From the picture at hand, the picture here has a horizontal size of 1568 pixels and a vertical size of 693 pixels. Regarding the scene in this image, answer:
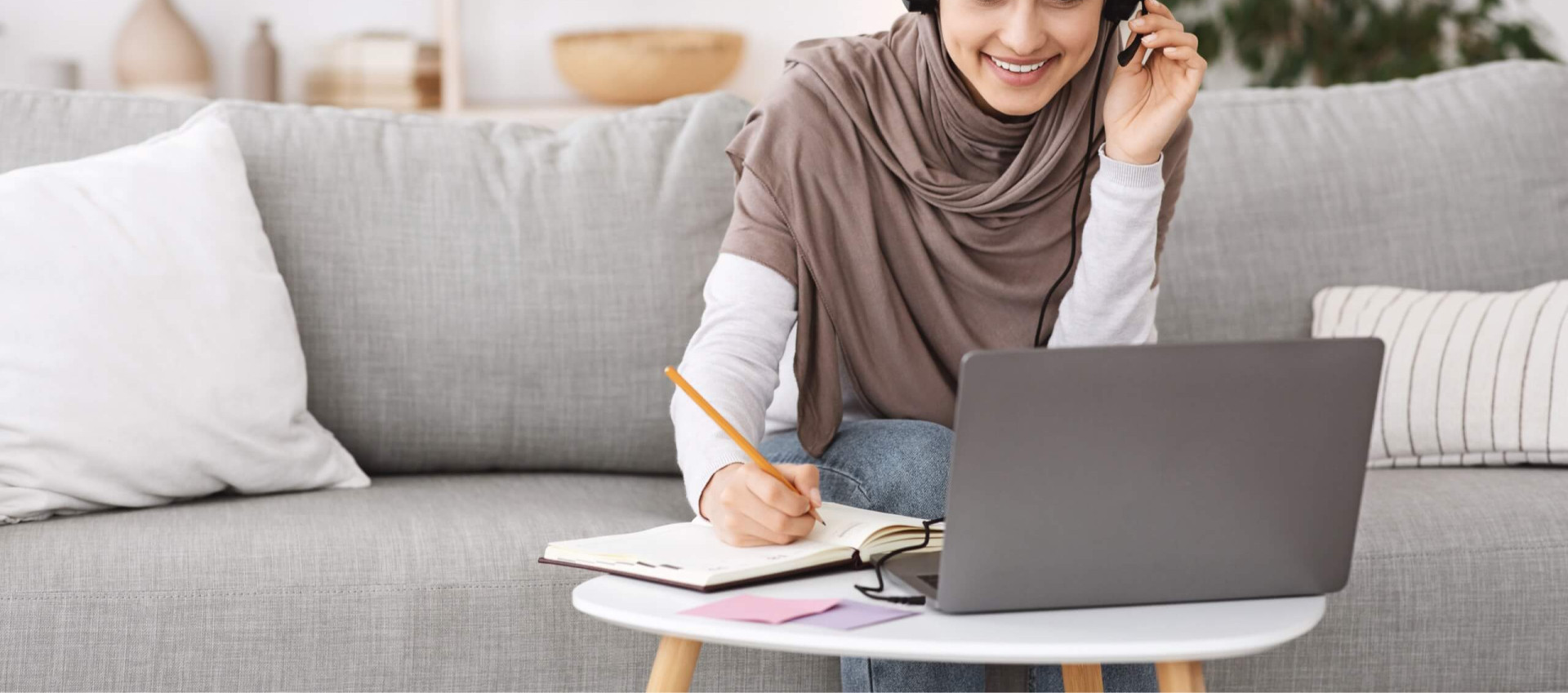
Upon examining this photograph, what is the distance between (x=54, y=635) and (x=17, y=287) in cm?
36

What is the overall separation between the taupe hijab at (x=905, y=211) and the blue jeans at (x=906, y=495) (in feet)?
0.26

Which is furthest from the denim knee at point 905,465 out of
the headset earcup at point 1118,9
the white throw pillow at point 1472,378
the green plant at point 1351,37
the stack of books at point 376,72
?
the green plant at point 1351,37

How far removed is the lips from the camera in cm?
117

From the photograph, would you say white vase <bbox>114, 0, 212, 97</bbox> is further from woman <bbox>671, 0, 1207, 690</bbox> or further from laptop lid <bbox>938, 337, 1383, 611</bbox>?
laptop lid <bbox>938, 337, 1383, 611</bbox>

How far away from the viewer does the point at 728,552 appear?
85 centimetres

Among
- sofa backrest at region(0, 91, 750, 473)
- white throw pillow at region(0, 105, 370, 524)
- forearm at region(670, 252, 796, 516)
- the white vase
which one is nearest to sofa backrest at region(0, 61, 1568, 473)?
sofa backrest at region(0, 91, 750, 473)

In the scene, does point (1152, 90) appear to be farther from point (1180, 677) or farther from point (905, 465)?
point (1180, 677)

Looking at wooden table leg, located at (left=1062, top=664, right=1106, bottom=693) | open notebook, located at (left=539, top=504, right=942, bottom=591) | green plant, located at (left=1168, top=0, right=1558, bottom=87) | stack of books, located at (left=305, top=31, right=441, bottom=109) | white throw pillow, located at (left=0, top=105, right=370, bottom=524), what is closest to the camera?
open notebook, located at (left=539, top=504, right=942, bottom=591)

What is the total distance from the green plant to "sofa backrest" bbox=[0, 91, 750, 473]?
195cm

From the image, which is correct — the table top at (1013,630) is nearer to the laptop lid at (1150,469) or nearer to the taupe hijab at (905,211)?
the laptop lid at (1150,469)

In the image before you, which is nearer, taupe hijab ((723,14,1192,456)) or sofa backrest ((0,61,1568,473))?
taupe hijab ((723,14,1192,456))

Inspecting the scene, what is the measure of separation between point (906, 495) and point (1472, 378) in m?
0.87

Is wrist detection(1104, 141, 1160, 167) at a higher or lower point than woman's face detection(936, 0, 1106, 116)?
lower

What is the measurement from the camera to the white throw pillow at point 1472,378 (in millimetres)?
1526
